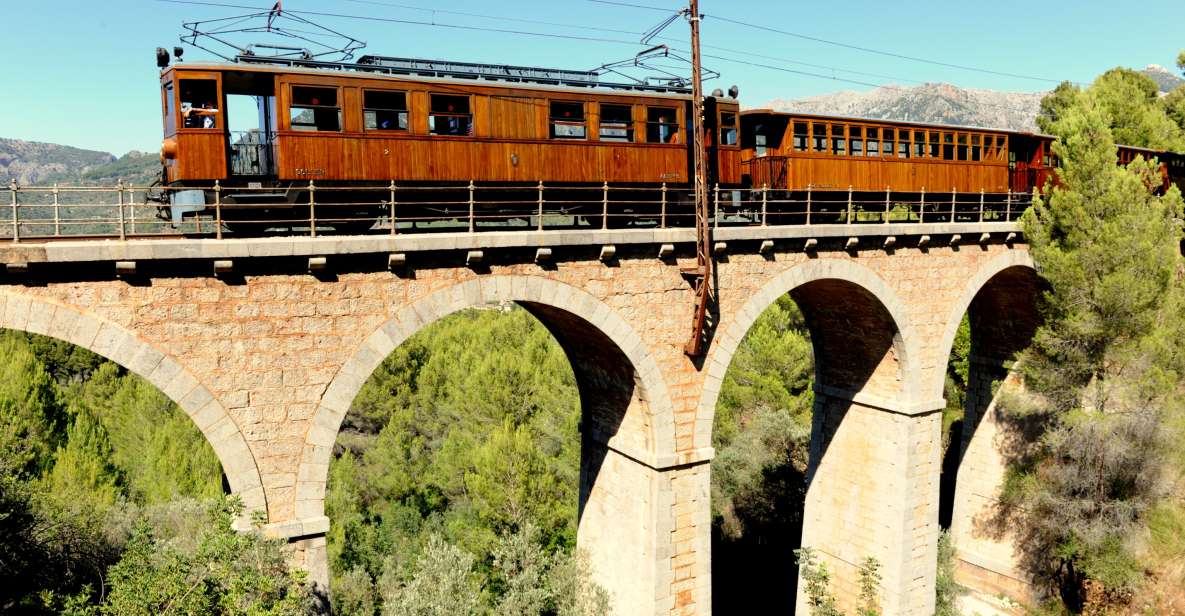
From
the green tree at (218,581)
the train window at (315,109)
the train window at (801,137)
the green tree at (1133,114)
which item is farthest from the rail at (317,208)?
the green tree at (1133,114)

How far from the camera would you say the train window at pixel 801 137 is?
65.7 ft

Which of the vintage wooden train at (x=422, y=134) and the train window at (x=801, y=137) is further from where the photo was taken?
the train window at (x=801, y=137)

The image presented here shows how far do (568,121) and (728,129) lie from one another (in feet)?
16.9

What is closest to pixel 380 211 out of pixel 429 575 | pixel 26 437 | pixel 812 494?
pixel 429 575

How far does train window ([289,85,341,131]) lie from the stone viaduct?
9.38 ft

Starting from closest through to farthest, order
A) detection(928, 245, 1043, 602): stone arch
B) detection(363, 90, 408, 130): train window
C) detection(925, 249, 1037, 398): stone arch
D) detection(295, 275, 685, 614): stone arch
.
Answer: detection(295, 275, 685, 614): stone arch → detection(363, 90, 408, 130): train window → detection(925, 249, 1037, 398): stone arch → detection(928, 245, 1043, 602): stone arch

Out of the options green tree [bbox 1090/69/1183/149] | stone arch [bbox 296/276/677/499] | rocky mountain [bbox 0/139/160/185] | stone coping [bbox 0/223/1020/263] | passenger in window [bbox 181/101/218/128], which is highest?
rocky mountain [bbox 0/139/160/185]

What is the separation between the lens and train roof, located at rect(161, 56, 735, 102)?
13.0m

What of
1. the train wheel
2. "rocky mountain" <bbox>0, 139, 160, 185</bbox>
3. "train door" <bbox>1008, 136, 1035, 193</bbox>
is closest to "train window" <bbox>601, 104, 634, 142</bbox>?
the train wheel

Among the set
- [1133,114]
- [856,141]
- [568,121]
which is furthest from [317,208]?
[1133,114]

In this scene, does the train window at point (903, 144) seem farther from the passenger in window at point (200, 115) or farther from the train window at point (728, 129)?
the passenger in window at point (200, 115)

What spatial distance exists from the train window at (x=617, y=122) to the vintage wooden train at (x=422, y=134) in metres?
0.03

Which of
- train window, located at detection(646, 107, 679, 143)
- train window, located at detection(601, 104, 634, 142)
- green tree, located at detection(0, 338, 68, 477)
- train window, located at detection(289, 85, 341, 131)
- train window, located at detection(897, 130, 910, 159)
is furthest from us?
green tree, located at detection(0, 338, 68, 477)

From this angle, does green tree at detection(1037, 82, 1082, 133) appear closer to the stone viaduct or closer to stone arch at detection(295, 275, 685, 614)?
the stone viaduct
